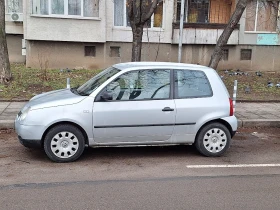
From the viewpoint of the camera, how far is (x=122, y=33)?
1744 cm

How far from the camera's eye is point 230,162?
586cm

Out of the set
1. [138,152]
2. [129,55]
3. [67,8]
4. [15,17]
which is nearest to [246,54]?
[129,55]

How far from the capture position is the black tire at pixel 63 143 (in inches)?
217

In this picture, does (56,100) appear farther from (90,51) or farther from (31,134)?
(90,51)

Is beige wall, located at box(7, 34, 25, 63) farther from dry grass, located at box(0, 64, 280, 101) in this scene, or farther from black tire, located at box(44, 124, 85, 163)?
black tire, located at box(44, 124, 85, 163)

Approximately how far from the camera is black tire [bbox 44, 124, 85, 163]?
5.52 m

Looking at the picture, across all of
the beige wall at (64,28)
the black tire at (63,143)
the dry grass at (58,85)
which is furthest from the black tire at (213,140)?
the beige wall at (64,28)

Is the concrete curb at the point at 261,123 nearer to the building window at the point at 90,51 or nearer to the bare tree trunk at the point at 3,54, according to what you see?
the bare tree trunk at the point at 3,54

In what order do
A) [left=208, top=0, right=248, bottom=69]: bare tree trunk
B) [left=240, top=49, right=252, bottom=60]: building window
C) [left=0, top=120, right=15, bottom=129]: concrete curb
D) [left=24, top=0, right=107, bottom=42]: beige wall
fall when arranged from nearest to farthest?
[left=0, top=120, right=15, bottom=129]: concrete curb < [left=208, top=0, right=248, bottom=69]: bare tree trunk < [left=24, top=0, right=107, bottom=42]: beige wall < [left=240, top=49, right=252, bottom=60]: building window

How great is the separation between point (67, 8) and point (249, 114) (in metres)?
10.8

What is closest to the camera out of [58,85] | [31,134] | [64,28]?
[31,134]

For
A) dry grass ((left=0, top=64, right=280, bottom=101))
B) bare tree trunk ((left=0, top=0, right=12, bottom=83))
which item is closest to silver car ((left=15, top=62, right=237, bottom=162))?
dry grass ((left=0, top=64, right=280, bottom=101))

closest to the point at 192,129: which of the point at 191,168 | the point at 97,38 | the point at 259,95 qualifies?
the point at 191,168

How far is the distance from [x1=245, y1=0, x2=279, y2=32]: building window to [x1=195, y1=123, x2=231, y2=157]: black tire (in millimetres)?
14330
